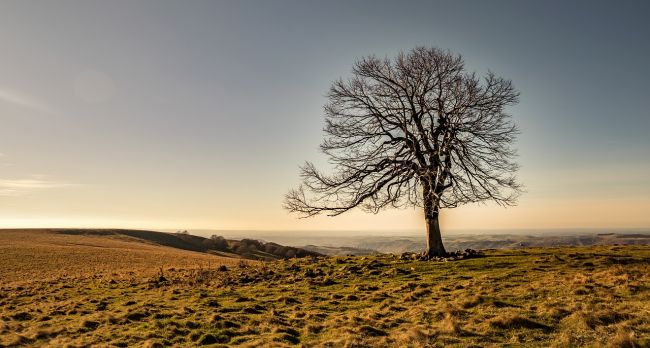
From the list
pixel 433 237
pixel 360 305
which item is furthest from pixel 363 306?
pixel 433 237

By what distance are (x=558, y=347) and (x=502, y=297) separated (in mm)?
5453

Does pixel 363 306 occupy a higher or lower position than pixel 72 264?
lower

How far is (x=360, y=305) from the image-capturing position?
49.9 feet

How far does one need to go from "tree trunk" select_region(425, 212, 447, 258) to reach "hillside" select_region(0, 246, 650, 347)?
83.3 inches

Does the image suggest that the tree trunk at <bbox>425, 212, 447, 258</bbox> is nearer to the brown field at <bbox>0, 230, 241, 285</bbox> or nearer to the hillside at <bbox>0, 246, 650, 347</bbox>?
the hillside at <bbox>0, 246, 650, 347</bbox>

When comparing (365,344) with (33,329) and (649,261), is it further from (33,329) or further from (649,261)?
(649,261)

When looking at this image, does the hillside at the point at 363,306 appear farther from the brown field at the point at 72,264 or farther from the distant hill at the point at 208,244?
the distant hill at the point at 208,244

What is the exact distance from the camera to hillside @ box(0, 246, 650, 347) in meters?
10.7

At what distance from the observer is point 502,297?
47.2ft

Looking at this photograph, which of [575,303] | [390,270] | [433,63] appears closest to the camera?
[575,303]

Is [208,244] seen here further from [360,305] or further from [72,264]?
[360,305]

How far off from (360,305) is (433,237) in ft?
36.8

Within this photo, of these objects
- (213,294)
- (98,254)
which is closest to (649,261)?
(213,294)

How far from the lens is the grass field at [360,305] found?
10.7 metres
